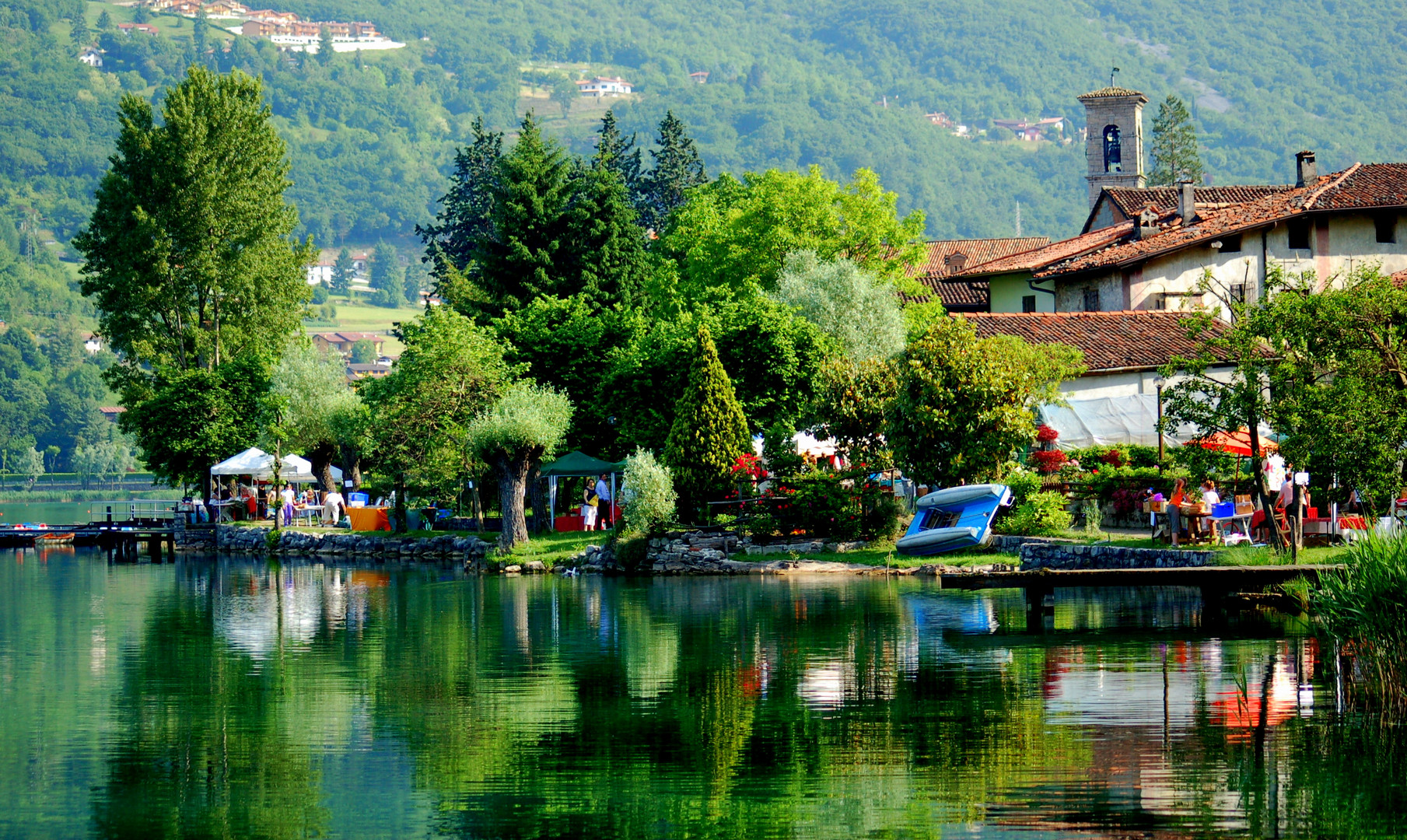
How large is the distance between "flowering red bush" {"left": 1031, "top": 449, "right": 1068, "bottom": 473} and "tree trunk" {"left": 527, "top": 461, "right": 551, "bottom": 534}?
17.0 metres

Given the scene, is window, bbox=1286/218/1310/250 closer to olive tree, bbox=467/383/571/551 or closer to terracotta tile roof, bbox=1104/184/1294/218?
terracotta tile roof, bbox=1104/184/1294/218

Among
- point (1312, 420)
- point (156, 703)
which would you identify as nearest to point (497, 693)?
point (156, 703)

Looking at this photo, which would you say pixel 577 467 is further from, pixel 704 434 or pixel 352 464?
pixel 352 464

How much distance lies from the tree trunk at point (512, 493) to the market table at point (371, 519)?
1218 cm

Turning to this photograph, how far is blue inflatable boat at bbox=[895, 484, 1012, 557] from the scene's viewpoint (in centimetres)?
3647

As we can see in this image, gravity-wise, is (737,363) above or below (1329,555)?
above

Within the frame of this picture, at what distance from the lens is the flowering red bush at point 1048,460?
128 ft

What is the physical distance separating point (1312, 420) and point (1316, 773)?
12.1m

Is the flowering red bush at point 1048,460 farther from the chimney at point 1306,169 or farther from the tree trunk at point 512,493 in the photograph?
the chimney at point 1306,169

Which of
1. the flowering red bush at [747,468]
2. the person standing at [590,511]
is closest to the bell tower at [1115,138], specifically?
the person standing at [590,511]

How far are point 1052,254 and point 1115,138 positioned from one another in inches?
1407

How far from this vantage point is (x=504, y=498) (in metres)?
Answer: 45.6

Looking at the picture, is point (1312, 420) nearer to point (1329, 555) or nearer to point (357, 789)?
point (1329, 555)

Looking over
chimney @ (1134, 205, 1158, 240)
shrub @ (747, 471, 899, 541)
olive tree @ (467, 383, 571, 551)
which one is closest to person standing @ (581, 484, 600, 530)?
olive tree @ (467, 383, 571, 551)
